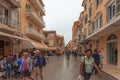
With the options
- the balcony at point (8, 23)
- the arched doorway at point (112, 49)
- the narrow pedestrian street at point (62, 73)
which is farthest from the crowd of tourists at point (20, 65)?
the arched doorway at point (112, 49)

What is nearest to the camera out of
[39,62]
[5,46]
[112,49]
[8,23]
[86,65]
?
[86,65]

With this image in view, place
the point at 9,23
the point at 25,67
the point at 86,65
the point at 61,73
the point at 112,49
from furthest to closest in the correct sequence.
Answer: the point at 112,49, the point at 9,23, the point at 61,73, the point at 25,67, the point at 86,65

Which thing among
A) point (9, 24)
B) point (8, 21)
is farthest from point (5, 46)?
point (8, 21)

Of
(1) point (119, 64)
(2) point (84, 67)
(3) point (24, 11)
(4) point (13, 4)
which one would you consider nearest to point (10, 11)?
(4) point (13, 4)

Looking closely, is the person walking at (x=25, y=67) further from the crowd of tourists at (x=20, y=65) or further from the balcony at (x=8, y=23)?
the balcony at (x=8, y=23)

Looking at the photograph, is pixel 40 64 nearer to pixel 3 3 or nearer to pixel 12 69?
pixel 12 69

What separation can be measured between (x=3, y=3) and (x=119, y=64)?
38.4 feet

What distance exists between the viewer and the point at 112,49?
2355 centimetres

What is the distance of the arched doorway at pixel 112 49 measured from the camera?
858 inches

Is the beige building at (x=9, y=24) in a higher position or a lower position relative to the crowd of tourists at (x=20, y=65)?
higher

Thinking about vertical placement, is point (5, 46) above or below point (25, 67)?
above

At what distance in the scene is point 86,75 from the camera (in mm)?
8391

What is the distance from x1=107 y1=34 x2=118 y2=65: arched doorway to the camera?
2178cm

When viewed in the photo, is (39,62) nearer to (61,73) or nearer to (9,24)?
(61,73)
